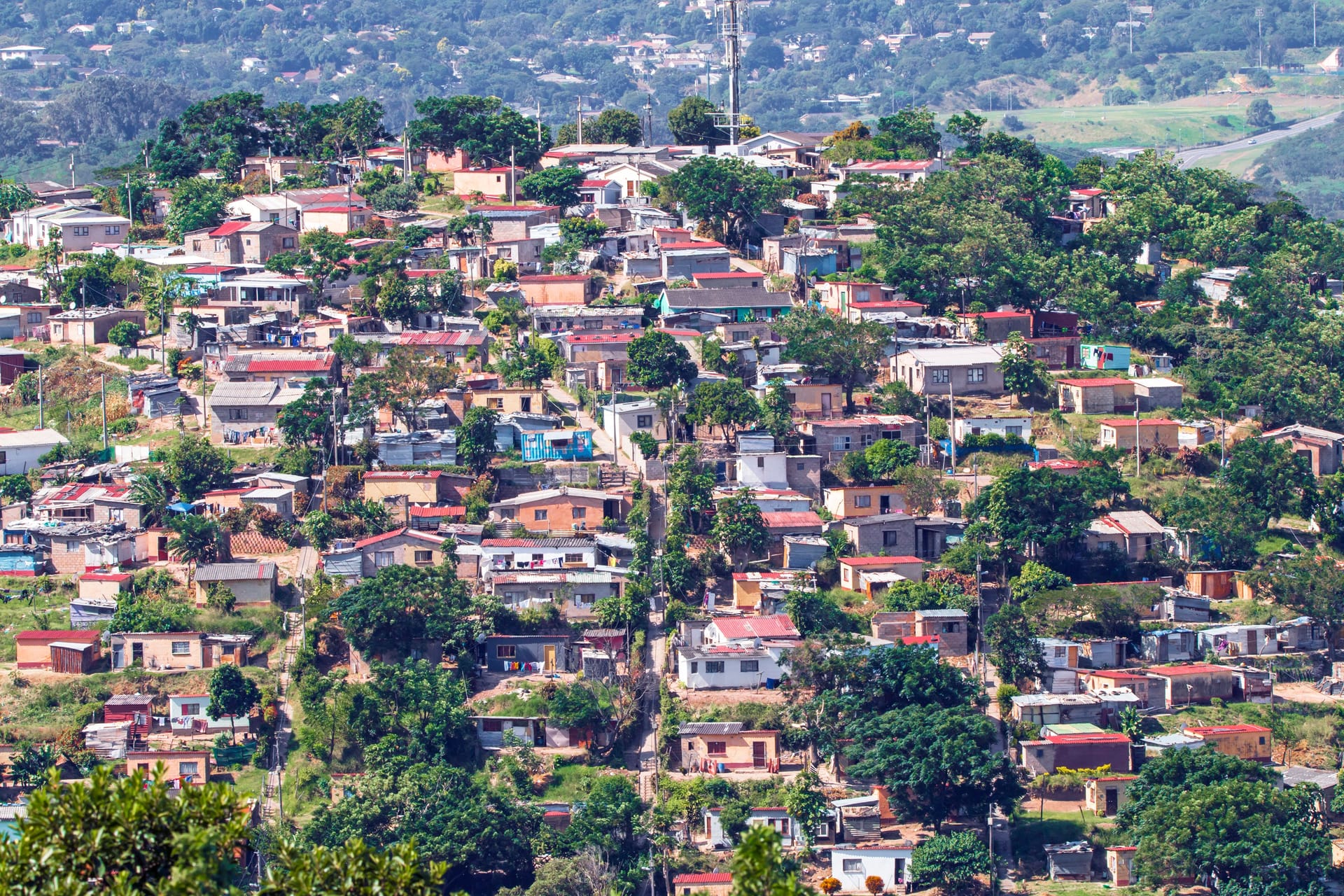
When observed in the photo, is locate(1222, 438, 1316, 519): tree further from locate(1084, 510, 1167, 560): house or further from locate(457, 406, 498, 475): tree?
locate(457, 406, 498, 475): tree

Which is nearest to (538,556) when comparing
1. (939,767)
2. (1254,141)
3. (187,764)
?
(187,764)

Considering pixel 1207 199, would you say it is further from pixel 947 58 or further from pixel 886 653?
pixel 947 58

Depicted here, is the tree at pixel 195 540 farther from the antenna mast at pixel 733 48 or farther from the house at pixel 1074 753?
the antenna mast at pixel 733 48

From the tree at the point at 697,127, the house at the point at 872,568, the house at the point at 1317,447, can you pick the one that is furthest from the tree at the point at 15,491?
the tree at the point at 697,127

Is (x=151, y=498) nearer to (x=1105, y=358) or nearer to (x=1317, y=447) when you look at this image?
(x=1105, y=358)

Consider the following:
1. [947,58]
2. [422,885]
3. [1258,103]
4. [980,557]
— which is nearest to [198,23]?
[947,58]

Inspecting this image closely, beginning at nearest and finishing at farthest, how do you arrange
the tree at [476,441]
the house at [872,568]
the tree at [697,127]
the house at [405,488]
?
the house at [872,568] < the house at [405,488] < the tree at [476,441] < the tree at [697,127]
